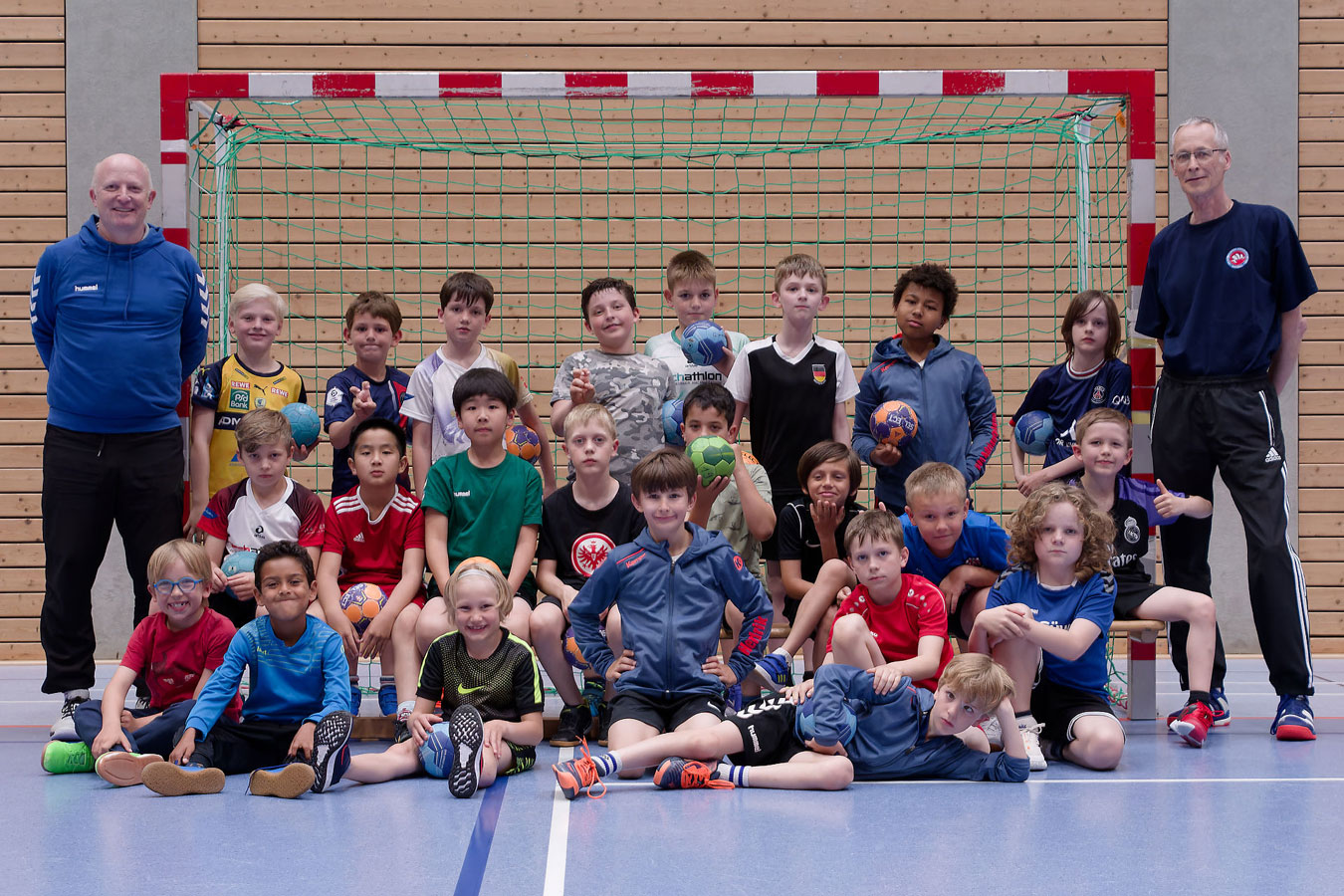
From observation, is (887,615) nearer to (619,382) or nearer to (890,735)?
(890,735)

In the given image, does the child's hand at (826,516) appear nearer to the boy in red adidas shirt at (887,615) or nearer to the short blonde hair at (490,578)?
the boy in red adidas shirt at (887,615)

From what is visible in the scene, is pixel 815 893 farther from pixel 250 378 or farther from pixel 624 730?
pixel 250 378

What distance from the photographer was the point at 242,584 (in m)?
5.05

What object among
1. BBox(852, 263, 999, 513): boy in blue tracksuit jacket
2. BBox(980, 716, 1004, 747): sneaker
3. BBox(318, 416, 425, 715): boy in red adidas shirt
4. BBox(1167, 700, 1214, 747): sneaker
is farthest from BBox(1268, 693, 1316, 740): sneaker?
BBox(318, 416, 425, 715): boy in red adidas shirt

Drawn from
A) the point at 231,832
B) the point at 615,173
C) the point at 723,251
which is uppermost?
the point at 615,173

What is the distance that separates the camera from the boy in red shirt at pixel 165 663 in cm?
463

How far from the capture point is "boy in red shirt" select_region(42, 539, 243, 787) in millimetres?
4629

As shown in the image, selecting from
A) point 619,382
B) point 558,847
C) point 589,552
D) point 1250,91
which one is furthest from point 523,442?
point 1250,91

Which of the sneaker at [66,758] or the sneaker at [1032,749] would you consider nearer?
the sneaker at [1032,749]

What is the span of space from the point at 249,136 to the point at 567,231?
7.87 feet

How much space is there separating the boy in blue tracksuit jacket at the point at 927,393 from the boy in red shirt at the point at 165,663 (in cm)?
307

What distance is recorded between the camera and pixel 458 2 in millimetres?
8711

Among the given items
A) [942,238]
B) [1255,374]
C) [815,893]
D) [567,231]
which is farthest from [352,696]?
[942,238]


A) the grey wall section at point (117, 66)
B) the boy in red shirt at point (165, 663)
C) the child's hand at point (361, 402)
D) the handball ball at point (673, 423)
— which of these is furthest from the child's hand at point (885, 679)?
the grey wall section at point (117, 66)
